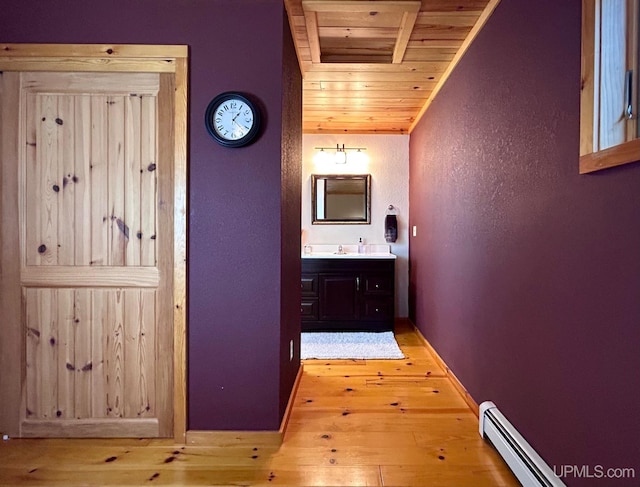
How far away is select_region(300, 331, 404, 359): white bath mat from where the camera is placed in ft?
10.8

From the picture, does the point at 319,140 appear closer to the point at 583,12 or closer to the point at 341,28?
the point at 341,28

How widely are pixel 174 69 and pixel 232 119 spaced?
41 cm

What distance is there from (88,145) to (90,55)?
46cm

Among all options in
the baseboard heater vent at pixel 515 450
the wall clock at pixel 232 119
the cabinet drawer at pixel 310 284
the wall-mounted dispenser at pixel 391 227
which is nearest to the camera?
the baseboard heater vent at pixel 515 450

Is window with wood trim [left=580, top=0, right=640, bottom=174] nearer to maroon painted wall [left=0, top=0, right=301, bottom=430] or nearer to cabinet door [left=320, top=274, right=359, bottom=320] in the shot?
maroon painted wall [left=0, top=0, right=301, bottom=430]

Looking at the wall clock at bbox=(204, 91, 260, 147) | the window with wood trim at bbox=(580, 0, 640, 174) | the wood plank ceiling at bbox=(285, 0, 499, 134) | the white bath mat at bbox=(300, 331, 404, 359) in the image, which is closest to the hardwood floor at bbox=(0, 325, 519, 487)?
the white bath mat at bbox=(300, 331, 404, 359)

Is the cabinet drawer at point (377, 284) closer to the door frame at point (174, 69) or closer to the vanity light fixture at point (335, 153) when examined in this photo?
the vanity light fixture at point (335, 153)

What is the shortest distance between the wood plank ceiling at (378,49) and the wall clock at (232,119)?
0.61 metres

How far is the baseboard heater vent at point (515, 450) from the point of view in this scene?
1444 millimetres

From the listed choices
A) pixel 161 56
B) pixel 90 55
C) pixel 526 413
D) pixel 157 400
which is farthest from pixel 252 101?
pixel 526 413

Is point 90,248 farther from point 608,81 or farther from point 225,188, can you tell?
point 608,81

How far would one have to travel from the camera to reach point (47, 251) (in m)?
1.98

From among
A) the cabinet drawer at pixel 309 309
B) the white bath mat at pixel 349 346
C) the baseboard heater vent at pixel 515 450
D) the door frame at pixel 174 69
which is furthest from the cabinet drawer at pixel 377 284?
the door frame at pixel 174 69

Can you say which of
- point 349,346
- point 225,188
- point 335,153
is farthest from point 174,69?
point 335,153
